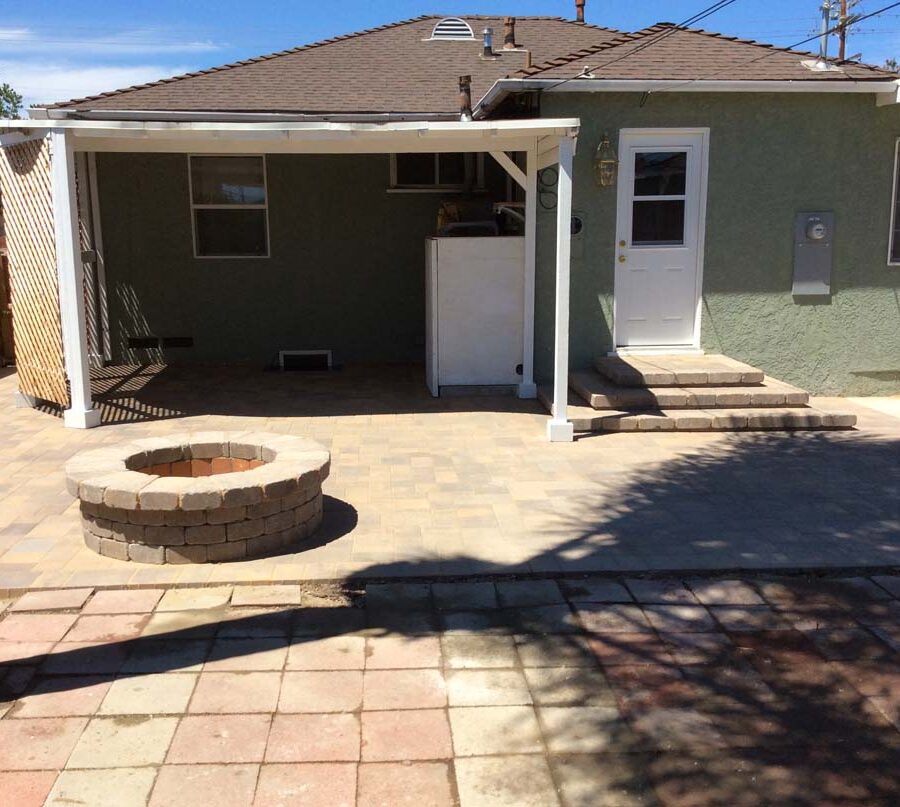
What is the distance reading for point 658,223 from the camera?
372 inches

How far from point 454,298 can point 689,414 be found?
2727 mm

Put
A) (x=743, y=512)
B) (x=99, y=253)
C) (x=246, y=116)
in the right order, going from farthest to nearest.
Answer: (x=99, y=253) → (x=246, y=116) → (x=743, y=512)

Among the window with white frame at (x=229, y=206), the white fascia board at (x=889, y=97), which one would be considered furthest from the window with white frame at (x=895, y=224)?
the window with white frame at (x=229, y=206)

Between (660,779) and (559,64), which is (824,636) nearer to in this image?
(660,779)

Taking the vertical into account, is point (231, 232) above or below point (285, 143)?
below

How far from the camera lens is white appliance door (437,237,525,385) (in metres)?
9.28

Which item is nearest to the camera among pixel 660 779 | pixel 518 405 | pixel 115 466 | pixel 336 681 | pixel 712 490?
pixel 660 779

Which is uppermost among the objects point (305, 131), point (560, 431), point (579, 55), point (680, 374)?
point (579, 55)

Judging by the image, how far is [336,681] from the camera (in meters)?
3.76

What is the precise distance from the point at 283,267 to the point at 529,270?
13.2ft

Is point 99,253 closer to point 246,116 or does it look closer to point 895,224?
point 246,116

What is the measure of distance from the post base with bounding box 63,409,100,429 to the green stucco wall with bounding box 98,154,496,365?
3569 mm

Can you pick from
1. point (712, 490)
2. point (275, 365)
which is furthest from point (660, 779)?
point (275, 365)

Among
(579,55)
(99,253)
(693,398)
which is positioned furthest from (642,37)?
(99,253)
